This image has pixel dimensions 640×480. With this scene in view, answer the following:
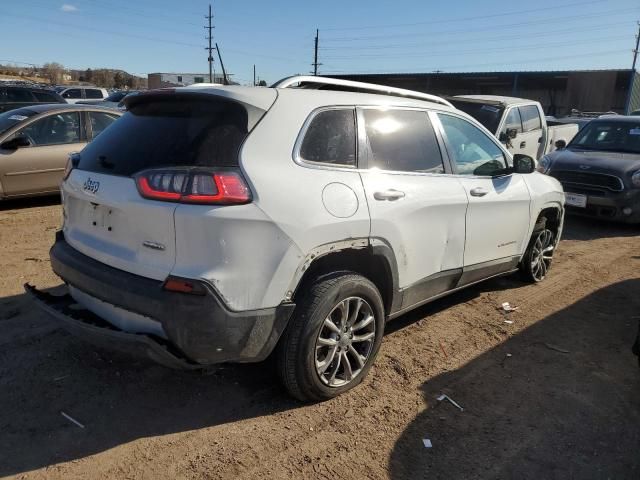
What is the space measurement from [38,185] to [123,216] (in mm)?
5721

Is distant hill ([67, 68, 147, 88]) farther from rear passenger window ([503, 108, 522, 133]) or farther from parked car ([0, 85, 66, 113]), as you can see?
rear passenger window ([503, 108, 522, 133])

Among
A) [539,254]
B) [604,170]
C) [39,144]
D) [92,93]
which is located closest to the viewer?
[539,254]

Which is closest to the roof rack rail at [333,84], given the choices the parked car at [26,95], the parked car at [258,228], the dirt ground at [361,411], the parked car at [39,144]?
the parked car at [258,228]

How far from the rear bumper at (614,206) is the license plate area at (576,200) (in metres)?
0.07

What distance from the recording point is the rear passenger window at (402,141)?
3408 millimetres

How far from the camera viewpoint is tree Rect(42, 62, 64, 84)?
239 ft

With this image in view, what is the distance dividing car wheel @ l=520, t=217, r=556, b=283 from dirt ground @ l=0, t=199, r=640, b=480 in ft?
3.06

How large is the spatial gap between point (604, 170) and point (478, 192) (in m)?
5.22

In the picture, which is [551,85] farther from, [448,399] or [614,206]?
[448,399]

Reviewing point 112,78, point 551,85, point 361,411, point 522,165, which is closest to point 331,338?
point 361,411

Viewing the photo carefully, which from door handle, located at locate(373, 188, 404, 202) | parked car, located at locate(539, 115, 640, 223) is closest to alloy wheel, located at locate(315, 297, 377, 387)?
door handle, located at locate(373, 188, 404, 202)

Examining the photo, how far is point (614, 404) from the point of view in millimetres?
3373

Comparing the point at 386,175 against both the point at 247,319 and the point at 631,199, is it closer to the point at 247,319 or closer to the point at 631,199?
the point at 247,319

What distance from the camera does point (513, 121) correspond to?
999cm
